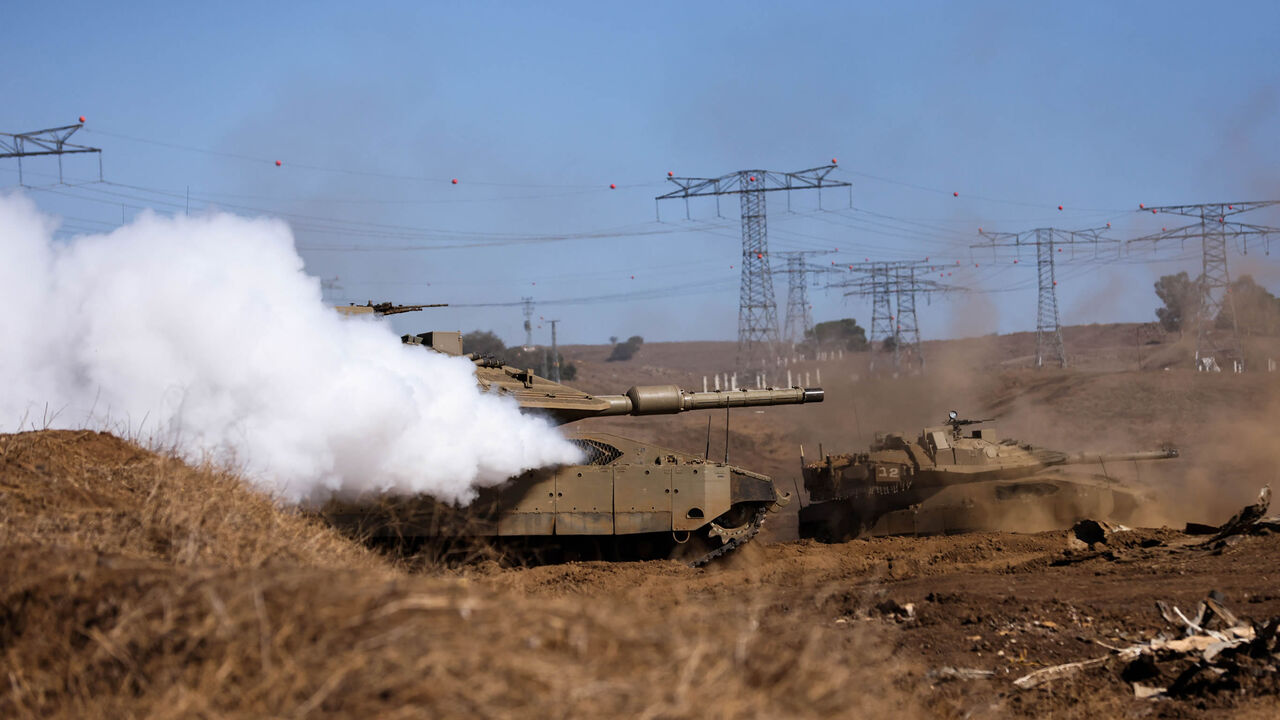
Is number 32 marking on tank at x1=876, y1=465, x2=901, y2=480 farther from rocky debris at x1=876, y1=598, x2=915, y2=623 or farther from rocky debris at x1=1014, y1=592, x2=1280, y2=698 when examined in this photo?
rocky debris at x1=1014, y1=592, x2=1280, y2=698

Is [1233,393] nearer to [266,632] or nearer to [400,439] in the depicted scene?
[400,439]

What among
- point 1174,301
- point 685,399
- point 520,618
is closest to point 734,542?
point 685,399

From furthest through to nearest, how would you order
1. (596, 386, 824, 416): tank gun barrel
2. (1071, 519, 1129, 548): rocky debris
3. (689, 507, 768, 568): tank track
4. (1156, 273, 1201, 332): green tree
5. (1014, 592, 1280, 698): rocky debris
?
(1156, 273, 1201, 332): green tree < (1071, 519, 1129, 548): rocky debris < (596, 386, 824, 416): tank gun barrel < (689, 507, 768, 568): tank track < (1014, 592, 1280, 698): rocky debris

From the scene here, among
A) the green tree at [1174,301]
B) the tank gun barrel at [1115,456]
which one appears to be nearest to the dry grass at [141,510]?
the tank gun barrel at [1115,456]

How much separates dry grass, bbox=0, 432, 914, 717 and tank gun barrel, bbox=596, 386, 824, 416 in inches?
496

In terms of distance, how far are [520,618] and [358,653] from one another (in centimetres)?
72

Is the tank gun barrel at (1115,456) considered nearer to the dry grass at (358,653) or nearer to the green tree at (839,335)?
the dry grass at (358,653)

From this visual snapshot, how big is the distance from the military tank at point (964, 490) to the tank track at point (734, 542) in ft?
13.2

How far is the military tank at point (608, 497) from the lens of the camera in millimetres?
17109

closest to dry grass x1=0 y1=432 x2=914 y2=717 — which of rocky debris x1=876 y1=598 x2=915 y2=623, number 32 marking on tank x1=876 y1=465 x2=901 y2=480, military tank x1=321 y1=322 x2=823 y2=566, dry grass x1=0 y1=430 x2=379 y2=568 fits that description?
dry grass x1=0 y1=430 x2=379 y2=568

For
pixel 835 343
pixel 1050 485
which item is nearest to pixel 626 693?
pixel 1050 485

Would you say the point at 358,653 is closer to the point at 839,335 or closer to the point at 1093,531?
the point at 1093,531

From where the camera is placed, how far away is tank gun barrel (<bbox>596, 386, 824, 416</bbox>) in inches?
741

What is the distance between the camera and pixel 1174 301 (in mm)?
88375
